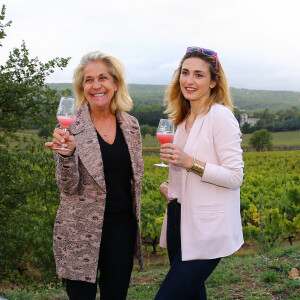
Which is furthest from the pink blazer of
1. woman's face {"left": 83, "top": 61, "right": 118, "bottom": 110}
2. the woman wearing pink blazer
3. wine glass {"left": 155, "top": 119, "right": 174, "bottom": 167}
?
woman's face {"left": 83, "top": 61, "right": 118, "bottom": 110}

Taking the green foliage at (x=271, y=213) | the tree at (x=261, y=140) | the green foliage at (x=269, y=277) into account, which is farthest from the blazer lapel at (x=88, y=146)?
the tree at (x=261, y=140)

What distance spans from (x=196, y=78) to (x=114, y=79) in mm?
653

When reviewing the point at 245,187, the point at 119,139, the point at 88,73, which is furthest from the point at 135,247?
the point at 245,187

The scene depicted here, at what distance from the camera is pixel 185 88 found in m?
2.21

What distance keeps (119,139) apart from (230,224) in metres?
0.92

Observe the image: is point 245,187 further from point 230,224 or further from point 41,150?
point 230,224

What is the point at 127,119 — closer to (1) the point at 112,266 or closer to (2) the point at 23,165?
(1) the point at 112,266

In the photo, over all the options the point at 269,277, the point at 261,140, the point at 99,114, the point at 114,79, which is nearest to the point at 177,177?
the point at 99,114

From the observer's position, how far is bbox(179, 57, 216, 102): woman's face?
2.17 m

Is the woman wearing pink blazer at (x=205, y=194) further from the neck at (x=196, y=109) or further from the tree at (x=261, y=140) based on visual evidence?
the tree at (x=261, y=140)

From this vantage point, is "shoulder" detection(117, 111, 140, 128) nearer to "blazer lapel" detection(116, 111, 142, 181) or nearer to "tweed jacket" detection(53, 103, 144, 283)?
"blazer lapel" detection(116, 111, 142, 181)

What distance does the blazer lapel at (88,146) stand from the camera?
228 cm

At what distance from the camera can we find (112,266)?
2.44 m

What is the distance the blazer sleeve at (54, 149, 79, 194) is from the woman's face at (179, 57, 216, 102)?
0.75 m
